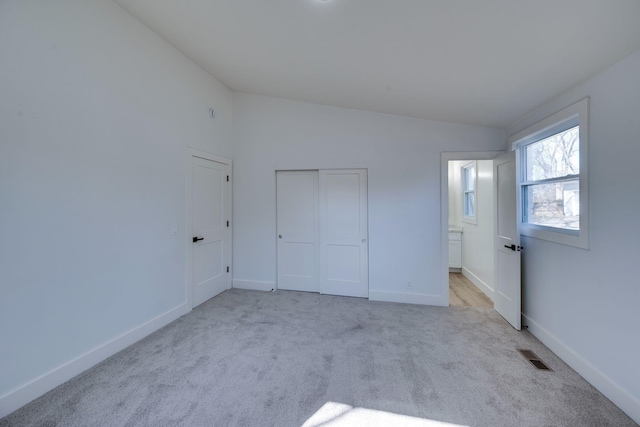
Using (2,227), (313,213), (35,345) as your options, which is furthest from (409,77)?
(35,345)

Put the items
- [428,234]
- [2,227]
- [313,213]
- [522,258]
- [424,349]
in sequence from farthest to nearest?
[313,213]
[428,234]
[522,258]
[424,349]
[2,227]

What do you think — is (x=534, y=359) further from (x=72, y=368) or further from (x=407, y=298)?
(x=72, y=368)

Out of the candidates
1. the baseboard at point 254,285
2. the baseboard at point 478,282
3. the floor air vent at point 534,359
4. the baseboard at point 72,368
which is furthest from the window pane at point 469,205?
the baseboard at point 72,368

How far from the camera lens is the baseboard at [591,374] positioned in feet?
5.40

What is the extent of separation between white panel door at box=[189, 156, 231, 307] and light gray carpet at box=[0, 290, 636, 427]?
79cm

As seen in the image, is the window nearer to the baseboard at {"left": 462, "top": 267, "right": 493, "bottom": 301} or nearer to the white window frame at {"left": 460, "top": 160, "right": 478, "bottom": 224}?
the white window frame at {"left": 460, "top": 160, "right": 478, "bottom": 224}

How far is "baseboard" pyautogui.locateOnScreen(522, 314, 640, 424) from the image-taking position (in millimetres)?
1645

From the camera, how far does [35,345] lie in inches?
71.5

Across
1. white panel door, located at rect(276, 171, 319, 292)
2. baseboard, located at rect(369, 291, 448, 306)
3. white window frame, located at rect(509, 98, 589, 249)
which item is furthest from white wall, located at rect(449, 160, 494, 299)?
white panel door, located at rect(276, 171, 319, 292)

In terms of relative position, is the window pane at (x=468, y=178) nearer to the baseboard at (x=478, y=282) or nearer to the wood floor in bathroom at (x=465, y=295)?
the baseboard at (x=478, y=282)

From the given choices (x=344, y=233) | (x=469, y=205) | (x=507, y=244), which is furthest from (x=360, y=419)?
(x=469, y=205)

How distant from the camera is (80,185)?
2.10m

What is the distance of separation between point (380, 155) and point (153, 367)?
3523 millimetres

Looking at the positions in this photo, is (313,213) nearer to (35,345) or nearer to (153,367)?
(153,367)
